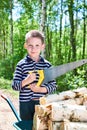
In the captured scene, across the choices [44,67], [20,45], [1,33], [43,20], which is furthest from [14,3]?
[44,67]

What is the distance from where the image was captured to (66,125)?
356 cm

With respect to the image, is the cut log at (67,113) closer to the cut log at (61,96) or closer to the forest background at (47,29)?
the cut log at (61,96)

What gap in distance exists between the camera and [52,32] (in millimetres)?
37188

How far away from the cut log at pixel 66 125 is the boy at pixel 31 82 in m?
0.40

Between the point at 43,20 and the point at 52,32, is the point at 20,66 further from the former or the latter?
the point at 52,32

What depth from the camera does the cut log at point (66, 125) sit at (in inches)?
140

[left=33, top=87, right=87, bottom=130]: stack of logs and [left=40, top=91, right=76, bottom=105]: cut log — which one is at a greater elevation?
[left=40, top=91, right=76, bottom=105]: cut log

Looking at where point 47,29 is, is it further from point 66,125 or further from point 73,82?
point 66,125

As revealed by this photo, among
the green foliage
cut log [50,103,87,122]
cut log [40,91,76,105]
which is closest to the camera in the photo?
cut log [50,103,87,122]

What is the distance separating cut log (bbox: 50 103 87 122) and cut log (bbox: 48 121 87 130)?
0.20ft

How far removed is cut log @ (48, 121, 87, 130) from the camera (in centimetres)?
355

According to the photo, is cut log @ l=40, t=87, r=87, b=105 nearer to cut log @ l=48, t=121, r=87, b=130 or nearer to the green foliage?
cut log @ l=48, t=121, r=87, b=130

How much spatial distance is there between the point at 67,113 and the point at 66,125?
1.03 feet

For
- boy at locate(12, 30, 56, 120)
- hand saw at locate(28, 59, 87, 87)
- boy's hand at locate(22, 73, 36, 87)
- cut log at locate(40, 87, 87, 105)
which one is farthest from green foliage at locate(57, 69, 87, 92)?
boy's hand at locate(22, 73, 36, 87)
